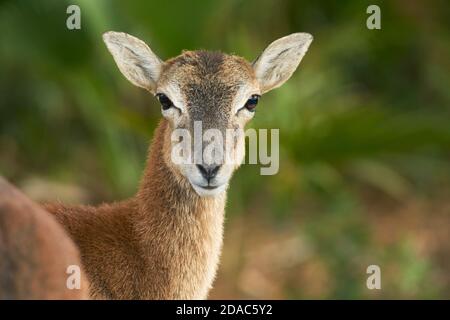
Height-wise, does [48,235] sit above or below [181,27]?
below

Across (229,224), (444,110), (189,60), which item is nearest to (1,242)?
(189,60)

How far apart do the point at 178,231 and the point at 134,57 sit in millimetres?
897

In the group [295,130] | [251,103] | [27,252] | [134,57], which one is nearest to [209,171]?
[251,103]

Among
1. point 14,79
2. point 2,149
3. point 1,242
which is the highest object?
point 14,79

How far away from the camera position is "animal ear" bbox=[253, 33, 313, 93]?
523 centimetres

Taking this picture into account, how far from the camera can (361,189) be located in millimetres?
10781

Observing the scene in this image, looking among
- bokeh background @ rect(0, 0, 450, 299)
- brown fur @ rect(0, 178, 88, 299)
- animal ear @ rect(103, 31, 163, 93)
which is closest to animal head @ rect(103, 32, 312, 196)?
animal ear @ rect(103, 31, 163, 93)

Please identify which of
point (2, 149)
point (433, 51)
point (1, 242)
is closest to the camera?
point (1, 242)

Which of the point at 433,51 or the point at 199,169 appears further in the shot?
the point at 433,51

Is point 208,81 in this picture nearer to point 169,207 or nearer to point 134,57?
point 134,57

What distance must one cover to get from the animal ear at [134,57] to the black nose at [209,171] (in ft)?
2.42

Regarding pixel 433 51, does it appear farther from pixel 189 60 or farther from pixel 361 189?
pixel 189 60

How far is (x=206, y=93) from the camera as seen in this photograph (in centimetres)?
491
